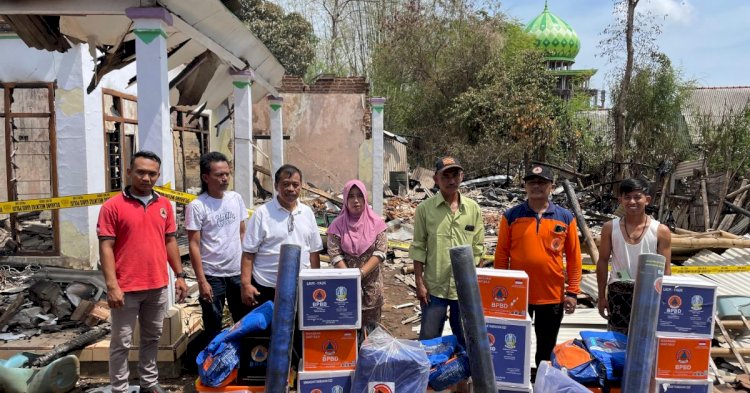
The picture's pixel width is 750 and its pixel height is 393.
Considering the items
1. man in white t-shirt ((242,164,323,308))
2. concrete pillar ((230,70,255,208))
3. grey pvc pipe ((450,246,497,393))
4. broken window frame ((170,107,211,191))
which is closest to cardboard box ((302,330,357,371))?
grey pvc pipe ((450,246,497,393))

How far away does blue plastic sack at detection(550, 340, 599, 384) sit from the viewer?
2.86 metres

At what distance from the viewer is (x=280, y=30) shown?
22.6 m

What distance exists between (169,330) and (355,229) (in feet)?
6.44

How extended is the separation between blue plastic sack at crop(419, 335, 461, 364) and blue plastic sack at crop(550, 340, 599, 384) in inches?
22.3

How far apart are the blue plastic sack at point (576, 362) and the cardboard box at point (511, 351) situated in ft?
0.60

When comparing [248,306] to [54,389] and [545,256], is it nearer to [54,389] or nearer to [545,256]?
[54,389]

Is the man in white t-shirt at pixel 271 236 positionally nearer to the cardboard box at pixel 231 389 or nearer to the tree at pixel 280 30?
the cardboard box at pixel 231 389

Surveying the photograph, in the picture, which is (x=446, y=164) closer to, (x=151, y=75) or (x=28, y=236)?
(x=151, y=75)

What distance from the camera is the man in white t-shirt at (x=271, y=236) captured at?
364 centimetres

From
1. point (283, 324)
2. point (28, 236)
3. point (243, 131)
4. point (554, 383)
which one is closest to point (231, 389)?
point (283, 324)

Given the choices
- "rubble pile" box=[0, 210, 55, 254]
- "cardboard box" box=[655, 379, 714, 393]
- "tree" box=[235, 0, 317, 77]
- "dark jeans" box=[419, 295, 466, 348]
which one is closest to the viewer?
"cardboard box" box=[655, 379, 714, 393]

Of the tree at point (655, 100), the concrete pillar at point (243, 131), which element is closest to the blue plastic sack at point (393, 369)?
the concrete pillar at point (243, 131)

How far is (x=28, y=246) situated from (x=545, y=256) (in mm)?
7994

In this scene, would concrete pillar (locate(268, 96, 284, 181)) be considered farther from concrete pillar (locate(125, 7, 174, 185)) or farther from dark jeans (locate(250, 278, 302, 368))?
dark jeans (locate(250, 278, 302, 368))
